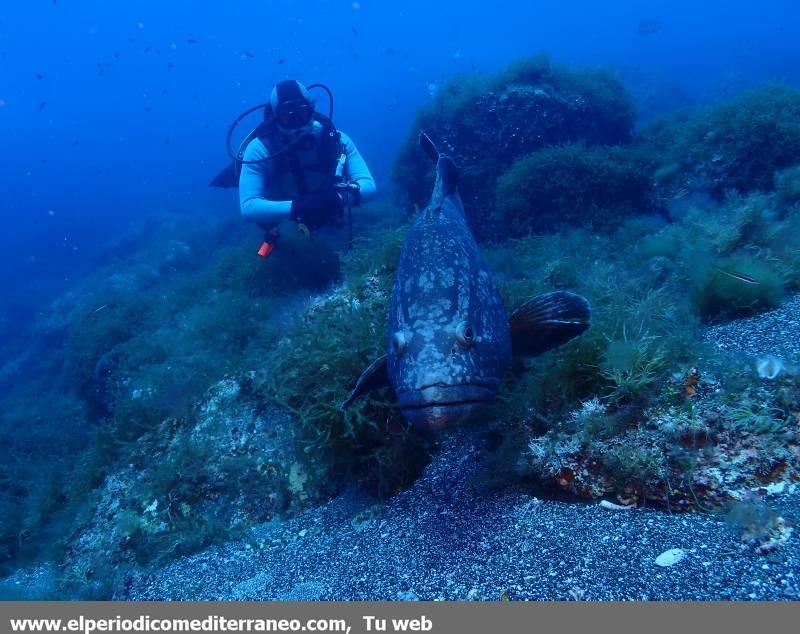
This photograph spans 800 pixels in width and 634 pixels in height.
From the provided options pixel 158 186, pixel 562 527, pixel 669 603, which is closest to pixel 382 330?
Answer: pixel 562 527

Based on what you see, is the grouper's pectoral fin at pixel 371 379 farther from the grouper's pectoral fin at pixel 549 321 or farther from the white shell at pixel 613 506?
the white shell at pixel 613 506

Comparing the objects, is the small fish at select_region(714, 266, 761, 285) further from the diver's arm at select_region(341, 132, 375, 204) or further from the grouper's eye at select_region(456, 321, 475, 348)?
the diver's arm at select_region(341, 132, 375, 204)

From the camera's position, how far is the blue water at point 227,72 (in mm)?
32625

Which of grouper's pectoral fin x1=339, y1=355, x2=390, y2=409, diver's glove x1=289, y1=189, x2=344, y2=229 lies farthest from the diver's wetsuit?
grouper's pectoral fin x1=339, y1=355, x2=390, y2=409

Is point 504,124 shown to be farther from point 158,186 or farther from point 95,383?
point 158,186

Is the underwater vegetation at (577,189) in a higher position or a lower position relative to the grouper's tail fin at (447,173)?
lower

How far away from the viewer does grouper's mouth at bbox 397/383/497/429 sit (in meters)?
3.05

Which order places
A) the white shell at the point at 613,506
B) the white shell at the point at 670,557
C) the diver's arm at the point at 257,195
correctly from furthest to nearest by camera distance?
1. the diver's arm at the point at 257,195
2. the white shell at the point at 613,506
3. the white shell at the point at 670,557

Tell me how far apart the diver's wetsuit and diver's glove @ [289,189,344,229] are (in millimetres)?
283

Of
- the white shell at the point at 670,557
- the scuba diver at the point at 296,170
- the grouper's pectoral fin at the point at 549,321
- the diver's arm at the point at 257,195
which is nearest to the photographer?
the white shell at the point at 670,557

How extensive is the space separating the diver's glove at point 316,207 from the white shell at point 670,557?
7.50 metres

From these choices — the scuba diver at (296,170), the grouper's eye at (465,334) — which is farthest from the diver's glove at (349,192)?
the grouper's eye at (465,334)

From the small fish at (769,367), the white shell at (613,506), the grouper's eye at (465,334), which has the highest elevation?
the grouper's eye at (465,334)

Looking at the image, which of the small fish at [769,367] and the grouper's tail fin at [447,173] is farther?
the grouper's tail fin at [447,173]
